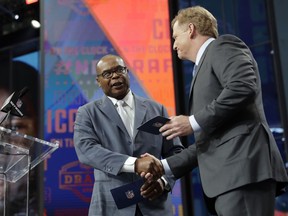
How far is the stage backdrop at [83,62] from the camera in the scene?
12.7 ft

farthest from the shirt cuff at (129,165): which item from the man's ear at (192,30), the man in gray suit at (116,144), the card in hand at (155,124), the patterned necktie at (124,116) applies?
the man's ear at (192,30)

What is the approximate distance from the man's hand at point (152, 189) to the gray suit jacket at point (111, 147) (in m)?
0.06

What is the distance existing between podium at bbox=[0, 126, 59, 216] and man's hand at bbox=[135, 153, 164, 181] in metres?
0.45

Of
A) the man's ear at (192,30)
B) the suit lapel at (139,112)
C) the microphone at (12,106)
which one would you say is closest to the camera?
the man's ear at (192,30)

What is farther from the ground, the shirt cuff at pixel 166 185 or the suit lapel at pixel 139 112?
the suit lapel at pixel 139 112

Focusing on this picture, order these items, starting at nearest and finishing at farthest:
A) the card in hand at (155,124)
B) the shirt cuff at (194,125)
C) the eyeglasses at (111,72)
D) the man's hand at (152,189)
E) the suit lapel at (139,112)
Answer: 1. the shirt cuff at (194,125)
2. the card in hand at (155,124)
3. the man's hand at (152,189)
4. the suit lapel at (139,112)
5. the eyeglasses at (111,72)

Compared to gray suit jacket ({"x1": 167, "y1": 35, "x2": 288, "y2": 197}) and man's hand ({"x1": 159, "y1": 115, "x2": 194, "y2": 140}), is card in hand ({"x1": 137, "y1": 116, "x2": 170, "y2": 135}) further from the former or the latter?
gray suit jacket ({"x1": 167, "y1": 35, "x2": 288, "y2": 197})

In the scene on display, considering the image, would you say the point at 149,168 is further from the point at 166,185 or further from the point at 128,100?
the point at 128,100

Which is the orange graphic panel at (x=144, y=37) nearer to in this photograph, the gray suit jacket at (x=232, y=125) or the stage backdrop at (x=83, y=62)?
the stage backdrop at (x=83, y=62)

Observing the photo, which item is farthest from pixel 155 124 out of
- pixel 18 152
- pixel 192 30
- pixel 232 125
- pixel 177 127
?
pixel 18 152

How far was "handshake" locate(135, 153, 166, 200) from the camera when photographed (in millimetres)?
2141

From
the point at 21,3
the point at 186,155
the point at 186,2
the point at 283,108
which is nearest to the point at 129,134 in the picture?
the point at 186,155

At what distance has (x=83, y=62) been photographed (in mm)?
4133

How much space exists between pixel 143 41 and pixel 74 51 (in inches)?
28.4
